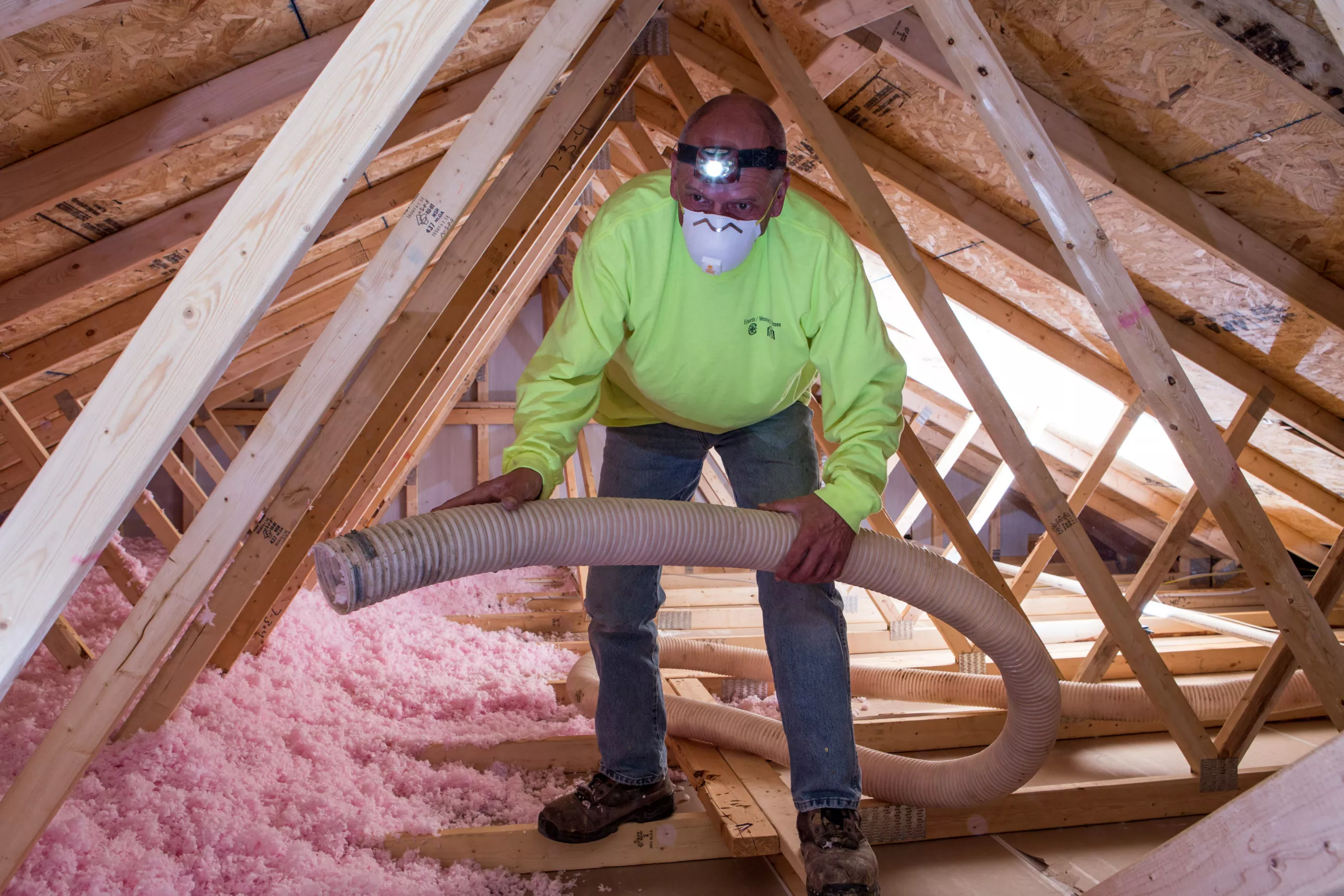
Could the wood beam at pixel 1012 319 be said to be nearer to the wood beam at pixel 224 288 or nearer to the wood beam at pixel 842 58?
the wood beam at pixel 842 58

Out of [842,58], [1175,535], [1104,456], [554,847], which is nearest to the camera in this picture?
[554,847]

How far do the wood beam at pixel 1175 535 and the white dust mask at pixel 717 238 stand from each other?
192cm

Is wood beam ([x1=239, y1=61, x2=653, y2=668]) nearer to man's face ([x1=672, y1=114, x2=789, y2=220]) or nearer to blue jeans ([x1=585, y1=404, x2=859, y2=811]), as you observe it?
blue jeans ([x1=585, y1=404, x2=859, y2=811])

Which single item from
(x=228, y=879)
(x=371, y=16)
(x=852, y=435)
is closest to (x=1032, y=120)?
(x=852, y=435)

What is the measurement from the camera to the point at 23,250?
8.42ft

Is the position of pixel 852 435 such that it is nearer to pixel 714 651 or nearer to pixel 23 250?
pixel 714 651

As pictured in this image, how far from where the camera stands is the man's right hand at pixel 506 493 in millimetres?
1480

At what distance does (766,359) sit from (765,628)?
0.49 m

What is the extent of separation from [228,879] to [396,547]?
0.96 metres

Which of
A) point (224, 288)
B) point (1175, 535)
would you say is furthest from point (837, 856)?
point (1175, 535)

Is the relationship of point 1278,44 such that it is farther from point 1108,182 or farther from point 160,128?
point 160,128

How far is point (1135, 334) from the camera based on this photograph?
202cm

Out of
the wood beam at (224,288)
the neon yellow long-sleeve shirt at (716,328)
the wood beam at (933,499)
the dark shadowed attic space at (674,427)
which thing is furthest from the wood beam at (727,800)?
the wood beam at (224,288)

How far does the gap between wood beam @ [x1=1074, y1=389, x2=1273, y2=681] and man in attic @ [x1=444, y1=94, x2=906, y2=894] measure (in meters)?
1.63
